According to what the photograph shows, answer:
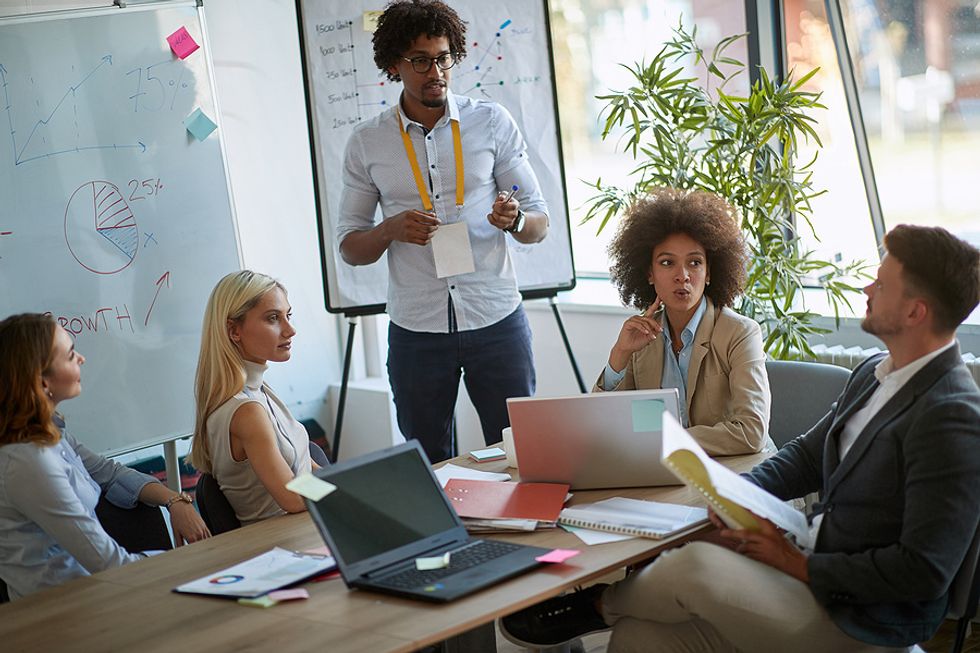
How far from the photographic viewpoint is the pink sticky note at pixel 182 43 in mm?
3656

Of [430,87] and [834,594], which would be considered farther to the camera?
[430,87]

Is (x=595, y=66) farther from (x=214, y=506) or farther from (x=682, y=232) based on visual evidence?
(x=214, y=506)

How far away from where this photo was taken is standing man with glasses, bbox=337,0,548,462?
3.35 m

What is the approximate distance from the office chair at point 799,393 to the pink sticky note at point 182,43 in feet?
7.08

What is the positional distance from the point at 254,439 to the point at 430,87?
1.27 meters

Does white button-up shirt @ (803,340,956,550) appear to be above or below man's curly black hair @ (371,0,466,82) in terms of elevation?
below

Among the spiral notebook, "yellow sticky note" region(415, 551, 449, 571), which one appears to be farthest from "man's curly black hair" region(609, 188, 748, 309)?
"yellow sticky note" region(415, 551, 449, 571)

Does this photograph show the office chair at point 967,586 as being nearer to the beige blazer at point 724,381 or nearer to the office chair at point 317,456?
the beige blazer at point 724,381

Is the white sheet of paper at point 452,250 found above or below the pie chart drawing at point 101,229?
below

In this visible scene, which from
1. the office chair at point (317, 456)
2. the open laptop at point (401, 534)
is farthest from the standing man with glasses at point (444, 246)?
the open laptop at point (401, 534)

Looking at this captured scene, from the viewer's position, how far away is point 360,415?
506 centimetres

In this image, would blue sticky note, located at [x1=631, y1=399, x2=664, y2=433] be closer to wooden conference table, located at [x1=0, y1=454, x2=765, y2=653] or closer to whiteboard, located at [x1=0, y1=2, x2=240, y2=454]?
wooden conference table, located at [x1=0, y1=454, x2=765, y2=653]

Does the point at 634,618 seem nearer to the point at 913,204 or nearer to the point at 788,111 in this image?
the point at 788,111

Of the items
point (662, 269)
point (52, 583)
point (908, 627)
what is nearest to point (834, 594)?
point (908, 627)
